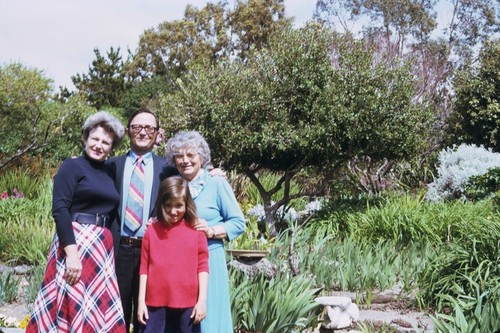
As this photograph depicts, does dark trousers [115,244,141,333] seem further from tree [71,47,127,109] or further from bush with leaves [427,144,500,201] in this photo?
tree [71,47,127,109]

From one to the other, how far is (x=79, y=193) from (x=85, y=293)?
0.55m

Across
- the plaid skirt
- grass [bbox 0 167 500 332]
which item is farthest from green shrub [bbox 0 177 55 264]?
the plaid skirt

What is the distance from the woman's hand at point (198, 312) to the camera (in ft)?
12.0

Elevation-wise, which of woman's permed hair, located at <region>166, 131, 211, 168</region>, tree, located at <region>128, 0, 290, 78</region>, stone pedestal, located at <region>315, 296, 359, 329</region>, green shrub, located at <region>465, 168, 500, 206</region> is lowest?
stone pedestal, located at <region>315, 296, 359, 329</region>

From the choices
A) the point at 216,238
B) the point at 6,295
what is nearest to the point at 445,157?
the point at 6,295

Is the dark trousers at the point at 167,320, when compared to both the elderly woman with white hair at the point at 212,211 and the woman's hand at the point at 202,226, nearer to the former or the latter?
the elderly woman with white hair at the point at 212,211

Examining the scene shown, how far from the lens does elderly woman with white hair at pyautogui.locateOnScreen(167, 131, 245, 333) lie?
12.5ft

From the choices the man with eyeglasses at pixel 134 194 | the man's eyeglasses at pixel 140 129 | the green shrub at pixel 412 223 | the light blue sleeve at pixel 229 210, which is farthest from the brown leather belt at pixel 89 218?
the green shrub at pixel 412 223

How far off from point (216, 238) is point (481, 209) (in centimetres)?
831

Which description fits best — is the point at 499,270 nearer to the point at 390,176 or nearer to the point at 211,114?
the point at 211,114

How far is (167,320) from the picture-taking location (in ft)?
12.1

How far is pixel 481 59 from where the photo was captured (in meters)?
20.2

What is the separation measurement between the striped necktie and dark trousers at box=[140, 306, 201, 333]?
0.54 metres

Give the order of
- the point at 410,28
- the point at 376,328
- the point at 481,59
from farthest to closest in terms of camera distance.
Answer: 1. the point at 410,28
2. the point at 481,59
3. the point at 376,328
